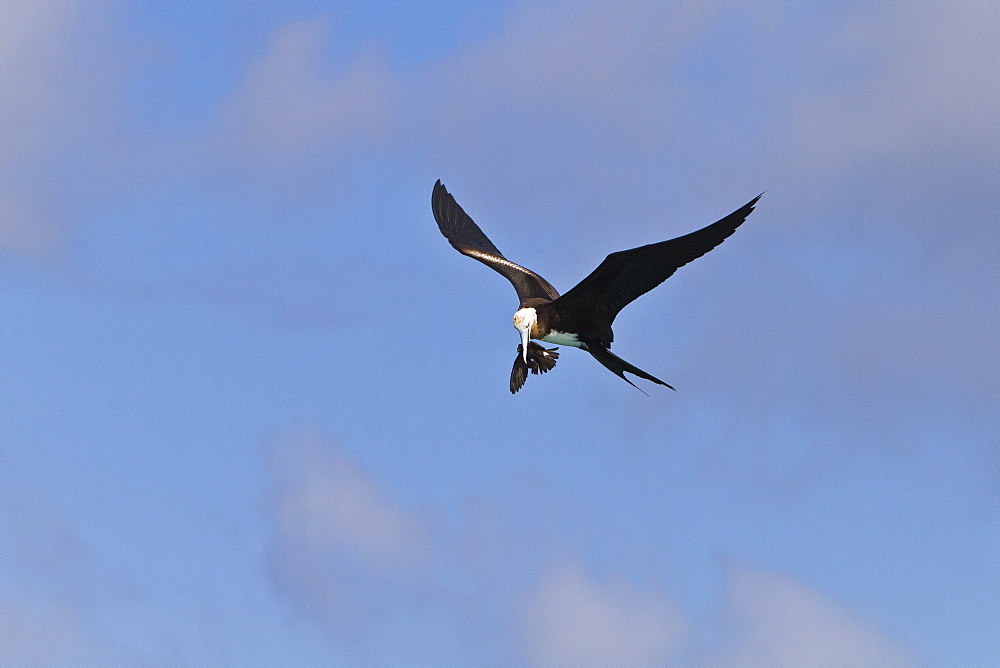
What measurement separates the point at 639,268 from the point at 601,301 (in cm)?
94

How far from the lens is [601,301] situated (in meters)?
16.5

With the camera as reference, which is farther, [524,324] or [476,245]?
[476,245]

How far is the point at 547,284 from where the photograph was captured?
63.7ft

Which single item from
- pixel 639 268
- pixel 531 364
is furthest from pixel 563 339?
pixel 639 268

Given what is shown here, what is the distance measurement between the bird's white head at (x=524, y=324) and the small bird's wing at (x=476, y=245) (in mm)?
1303

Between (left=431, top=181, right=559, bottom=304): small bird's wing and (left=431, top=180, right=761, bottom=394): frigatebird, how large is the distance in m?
0.13

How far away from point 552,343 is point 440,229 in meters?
4.87

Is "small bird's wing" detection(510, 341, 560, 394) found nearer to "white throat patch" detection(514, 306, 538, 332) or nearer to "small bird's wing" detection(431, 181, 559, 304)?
"white throat patch" detection(514, 306, 538, 332)

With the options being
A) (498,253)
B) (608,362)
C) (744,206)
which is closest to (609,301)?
(608,362)

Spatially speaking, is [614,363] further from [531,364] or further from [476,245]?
[476,245]

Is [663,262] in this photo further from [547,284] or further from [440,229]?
[440,229]

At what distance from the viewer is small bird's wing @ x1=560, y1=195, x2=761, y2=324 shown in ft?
47.2

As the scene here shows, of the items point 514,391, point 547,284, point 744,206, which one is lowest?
point 514,391

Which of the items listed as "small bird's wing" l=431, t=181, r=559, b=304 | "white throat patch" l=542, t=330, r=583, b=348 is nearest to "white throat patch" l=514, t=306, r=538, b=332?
"white throat patch" l=542, t=330, r=583, b=348
